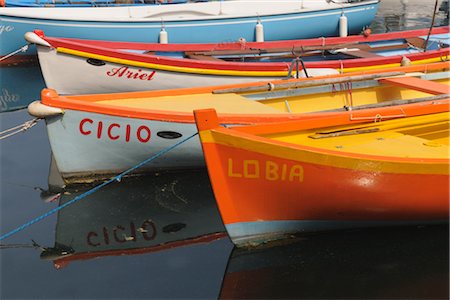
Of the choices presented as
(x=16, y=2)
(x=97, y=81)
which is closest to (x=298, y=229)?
(x=97, y=81)

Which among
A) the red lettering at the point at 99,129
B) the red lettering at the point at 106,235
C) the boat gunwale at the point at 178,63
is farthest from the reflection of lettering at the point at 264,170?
the boat gunwale at the point at 178,63

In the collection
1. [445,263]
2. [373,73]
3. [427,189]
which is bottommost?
[445,263]

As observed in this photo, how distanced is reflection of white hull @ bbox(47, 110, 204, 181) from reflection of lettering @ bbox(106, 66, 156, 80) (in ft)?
8.70

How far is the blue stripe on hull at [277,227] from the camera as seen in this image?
7062 millimetres

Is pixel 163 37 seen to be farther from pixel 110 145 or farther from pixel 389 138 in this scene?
pixel 389 138

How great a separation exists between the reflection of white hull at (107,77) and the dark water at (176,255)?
2.78m

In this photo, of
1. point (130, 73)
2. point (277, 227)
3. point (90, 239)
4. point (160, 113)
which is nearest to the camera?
point (277, 227)

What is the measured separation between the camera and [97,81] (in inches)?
469

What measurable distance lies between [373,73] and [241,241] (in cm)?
375

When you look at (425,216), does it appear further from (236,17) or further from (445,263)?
(236,17)

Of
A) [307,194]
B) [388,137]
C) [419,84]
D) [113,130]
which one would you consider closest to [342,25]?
[419,84]

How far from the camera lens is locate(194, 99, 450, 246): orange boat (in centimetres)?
660

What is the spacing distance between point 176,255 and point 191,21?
10.0m

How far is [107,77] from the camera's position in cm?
1179
